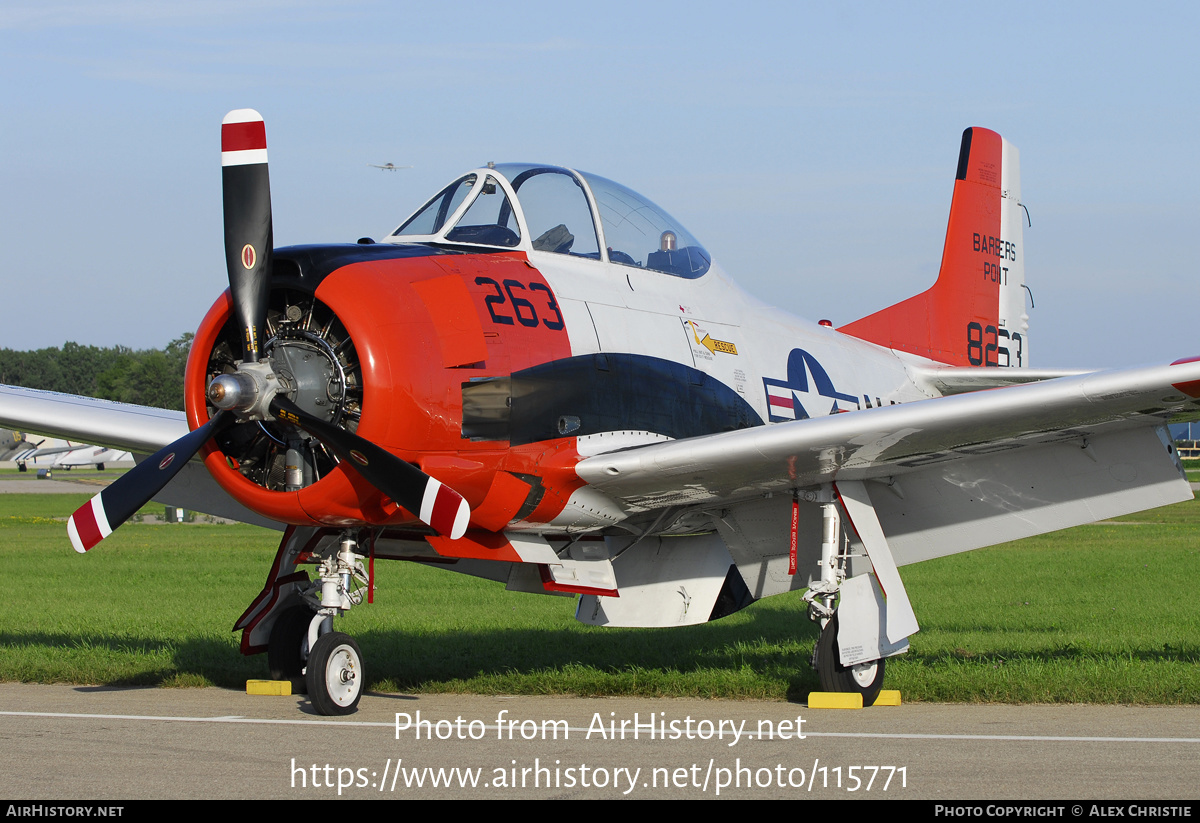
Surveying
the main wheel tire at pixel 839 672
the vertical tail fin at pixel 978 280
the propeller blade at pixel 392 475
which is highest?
the vertical tail fin at pixel 978 280

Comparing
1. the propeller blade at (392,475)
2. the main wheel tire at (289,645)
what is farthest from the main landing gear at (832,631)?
the main wheel tire at (289,645)

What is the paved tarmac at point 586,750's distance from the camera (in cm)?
521

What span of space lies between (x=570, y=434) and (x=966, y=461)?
3.13 m

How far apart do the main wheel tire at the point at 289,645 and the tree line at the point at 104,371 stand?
108515mm

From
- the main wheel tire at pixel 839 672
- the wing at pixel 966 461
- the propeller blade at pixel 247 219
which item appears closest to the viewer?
the propeller blade at pixel 247 219

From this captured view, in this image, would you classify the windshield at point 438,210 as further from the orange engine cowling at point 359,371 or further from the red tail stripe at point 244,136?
the red tail stripe at point 244,136

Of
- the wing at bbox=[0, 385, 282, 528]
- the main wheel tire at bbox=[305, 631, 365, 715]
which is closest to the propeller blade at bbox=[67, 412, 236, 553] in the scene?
the main wheel tire at bbox=[305, 631, 365, 715]

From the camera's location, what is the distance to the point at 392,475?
6836 mm

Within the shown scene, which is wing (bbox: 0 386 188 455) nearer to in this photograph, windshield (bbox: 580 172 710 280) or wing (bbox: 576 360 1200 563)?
windshield (bbox: 580 172 710 280)

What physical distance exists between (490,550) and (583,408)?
1082mm

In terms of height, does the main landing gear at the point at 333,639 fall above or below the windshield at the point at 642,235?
below

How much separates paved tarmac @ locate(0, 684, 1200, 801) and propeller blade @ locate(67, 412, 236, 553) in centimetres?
108

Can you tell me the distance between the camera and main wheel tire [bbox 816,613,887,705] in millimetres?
8367

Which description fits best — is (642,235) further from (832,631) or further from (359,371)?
(832,631)
